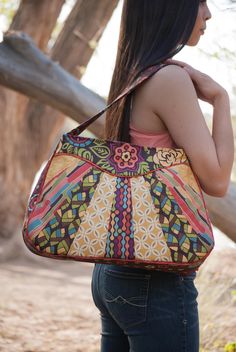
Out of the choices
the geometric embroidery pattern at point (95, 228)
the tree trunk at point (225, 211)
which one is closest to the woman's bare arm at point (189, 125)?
the geometric embroidery pattern at point (95, 228)

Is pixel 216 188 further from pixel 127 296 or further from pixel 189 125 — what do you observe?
pixel 127 296

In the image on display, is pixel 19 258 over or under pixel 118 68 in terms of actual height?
under

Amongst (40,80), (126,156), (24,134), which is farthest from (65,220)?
(24,134)

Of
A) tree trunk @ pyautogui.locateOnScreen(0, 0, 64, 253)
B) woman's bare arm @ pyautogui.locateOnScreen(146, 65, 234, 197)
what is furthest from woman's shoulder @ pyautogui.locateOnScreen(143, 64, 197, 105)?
tree trunk @ pyautogui.locateOnScreen(0, 0, 64, 253)

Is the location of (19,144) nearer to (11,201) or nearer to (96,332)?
(11,201)

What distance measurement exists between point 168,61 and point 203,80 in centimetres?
14

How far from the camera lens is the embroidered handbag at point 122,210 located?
148 centimetres

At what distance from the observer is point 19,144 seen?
25.8 ft

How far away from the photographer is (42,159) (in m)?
8.15

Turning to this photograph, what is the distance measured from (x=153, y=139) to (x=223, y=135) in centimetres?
17

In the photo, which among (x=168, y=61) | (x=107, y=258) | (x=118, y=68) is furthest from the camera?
(x=118, y=68)

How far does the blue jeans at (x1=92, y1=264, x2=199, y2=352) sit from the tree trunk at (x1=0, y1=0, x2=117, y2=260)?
221 inches

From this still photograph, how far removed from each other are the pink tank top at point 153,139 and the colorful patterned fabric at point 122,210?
0.07 meters

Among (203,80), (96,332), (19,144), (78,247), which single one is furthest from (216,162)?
(19,144)
